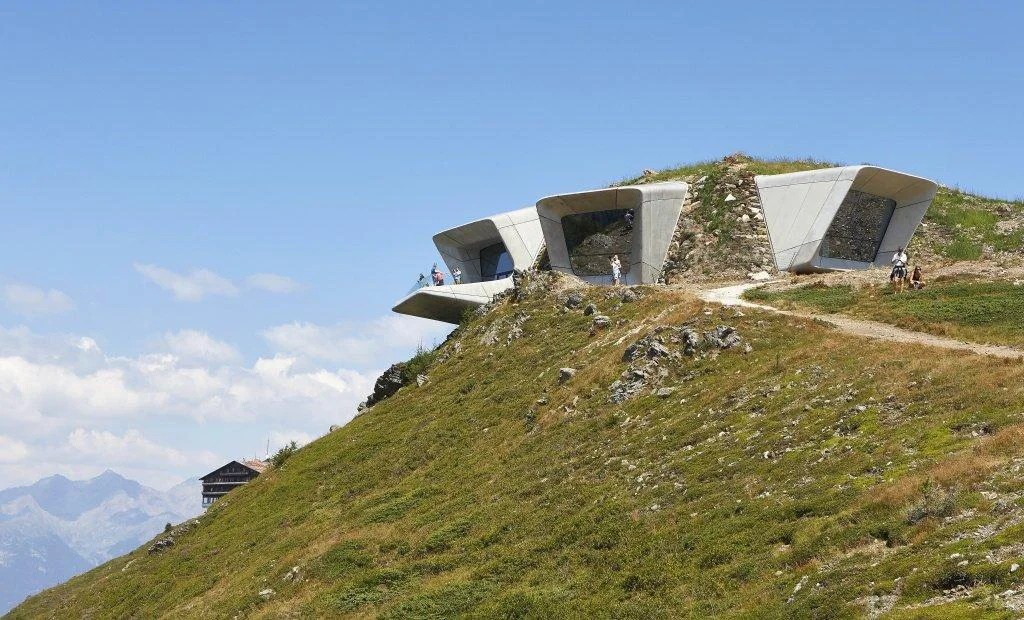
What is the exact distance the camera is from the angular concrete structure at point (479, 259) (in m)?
62.8

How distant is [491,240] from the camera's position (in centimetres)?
6919

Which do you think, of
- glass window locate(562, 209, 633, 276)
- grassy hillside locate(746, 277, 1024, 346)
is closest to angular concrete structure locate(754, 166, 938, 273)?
glass window locate(562, 209, 633, 276)

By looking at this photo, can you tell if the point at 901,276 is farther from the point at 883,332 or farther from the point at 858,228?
the point at 858,228

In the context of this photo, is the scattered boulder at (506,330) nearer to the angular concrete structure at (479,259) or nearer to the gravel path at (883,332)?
the angular concrete structure at (479,259)

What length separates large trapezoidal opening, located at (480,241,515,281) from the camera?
67688mm

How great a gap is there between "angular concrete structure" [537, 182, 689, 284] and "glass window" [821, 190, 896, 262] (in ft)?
29.3

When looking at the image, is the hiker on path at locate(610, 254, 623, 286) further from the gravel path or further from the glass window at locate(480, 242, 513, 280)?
the glass window at locate(480, 242, 513, 280)

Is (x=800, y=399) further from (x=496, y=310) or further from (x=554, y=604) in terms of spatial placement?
(x=496, y=310)

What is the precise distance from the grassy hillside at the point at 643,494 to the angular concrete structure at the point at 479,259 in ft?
37.7

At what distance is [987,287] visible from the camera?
4166cm

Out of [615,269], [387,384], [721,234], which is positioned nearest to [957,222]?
[721,234]

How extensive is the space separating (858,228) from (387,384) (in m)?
27.2

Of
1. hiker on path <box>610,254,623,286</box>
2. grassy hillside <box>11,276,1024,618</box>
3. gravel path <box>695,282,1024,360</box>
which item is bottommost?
grassy hillside <box>11,276,1024,618</box>

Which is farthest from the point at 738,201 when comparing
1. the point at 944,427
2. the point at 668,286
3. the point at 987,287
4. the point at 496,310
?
the point at 944,427
